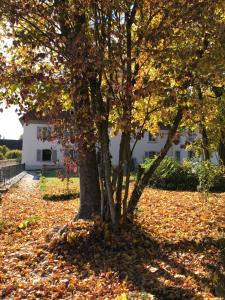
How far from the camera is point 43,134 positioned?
321 inches

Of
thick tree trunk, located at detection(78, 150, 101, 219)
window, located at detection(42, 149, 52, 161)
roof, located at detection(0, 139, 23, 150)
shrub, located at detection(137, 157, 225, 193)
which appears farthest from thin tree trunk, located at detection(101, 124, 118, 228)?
roof, located at detection(0, 139, 23, 150)

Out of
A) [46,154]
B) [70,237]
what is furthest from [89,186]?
[46,154]

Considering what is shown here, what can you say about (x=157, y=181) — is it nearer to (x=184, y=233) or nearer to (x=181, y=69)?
(x=184, y=233)

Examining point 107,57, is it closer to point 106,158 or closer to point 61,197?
point 106,158

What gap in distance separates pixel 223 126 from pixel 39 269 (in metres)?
9.36

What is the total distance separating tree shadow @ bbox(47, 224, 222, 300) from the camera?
5.93 meters

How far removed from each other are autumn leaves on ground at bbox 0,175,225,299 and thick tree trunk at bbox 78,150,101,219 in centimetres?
69

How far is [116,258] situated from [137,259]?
35 cm

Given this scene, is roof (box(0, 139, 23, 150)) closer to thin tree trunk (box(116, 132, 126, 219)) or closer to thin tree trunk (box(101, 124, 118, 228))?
thin tree trunk (box(116, 132, 126, 219))

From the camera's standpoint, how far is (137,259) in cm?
736

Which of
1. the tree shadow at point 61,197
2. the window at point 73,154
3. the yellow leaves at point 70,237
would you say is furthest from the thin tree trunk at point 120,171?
the tree shadow at point 61,197

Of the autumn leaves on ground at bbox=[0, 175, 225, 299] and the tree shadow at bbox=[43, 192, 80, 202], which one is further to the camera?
the tree shadow at bbox=[43, 192, 80, 202]

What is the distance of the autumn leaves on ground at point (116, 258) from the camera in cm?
591

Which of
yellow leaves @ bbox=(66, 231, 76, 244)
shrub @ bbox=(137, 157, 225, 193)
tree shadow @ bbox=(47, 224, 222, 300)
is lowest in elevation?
tree shadow @ bbox=(47, 224, 222, 300)
